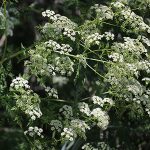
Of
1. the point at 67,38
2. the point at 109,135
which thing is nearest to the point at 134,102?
the point at 67,38

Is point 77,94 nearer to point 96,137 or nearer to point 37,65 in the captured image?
point 96,137

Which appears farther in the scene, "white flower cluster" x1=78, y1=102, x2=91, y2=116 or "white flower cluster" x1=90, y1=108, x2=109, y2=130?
"white flower cluster" x1=78, y1=102, x2=91, y2=116

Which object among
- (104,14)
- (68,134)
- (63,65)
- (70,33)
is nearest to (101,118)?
(68,134)

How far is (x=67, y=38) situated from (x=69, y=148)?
1501 mm

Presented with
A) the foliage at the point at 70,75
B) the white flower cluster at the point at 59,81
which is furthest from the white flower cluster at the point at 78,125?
the white flower cluster at the point at 59,81

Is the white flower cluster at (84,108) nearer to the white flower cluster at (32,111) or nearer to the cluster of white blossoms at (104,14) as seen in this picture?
the white flower cluster at (32,111)

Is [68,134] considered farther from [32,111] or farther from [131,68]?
[131,68]

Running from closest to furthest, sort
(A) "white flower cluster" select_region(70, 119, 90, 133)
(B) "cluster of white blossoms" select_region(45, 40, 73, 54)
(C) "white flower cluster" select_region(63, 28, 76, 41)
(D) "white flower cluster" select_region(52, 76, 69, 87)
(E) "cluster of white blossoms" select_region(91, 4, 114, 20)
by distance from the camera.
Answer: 1. (A) "white flower cluster" select_region(70, 119, 90, 133)
2. (B) "cluster of white blossoms" select_region(45, 40, 73, 54)
3. (C) "white flower cluster" select_region(63, 28, 76, 41)
4. (E) "cluster of white blossoms" select_region(91, 4, 114, 20)
5. (D) "white flower cluster" select_region(52, 76, 69, 87)

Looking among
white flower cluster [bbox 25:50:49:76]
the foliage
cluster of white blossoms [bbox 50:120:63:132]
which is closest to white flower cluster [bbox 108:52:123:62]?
the foliage

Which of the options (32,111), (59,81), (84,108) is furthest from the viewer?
(59,81)

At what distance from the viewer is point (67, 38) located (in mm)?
4547

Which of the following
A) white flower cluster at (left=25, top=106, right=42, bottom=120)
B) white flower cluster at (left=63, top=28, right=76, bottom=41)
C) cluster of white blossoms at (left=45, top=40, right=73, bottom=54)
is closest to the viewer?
white flower cluster at (left=25, top=106, right=42, bottom=120)

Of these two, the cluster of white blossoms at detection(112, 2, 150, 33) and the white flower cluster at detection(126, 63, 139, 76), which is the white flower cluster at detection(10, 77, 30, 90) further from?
the cluster of white blossoms at detection(112, 2, 150, 33)

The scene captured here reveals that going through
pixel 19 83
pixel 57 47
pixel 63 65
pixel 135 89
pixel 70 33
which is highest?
pixel 70 33
